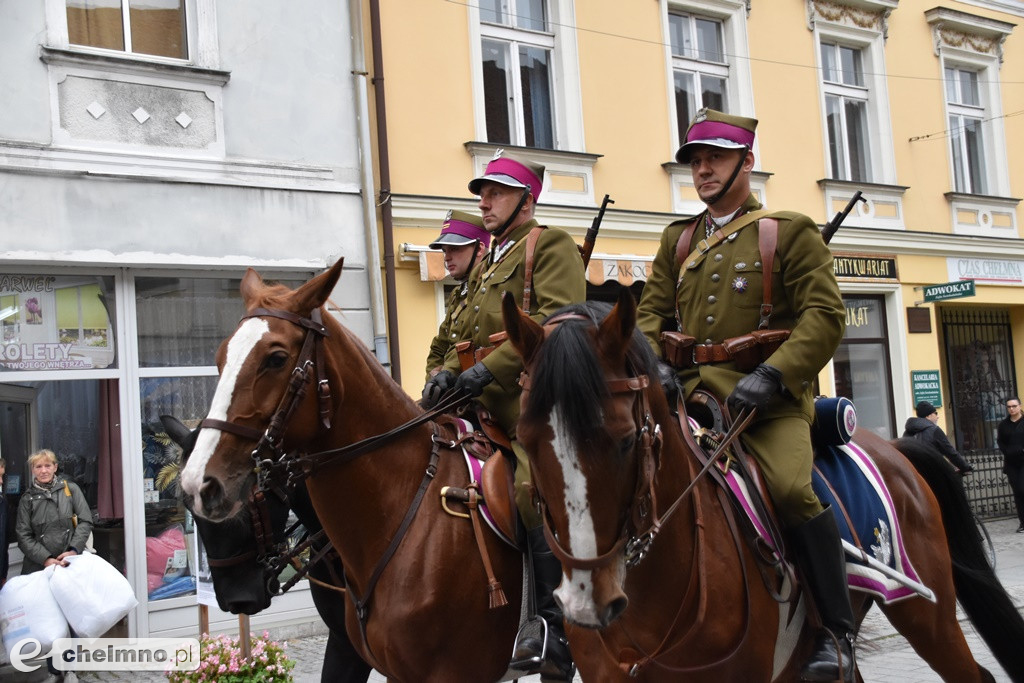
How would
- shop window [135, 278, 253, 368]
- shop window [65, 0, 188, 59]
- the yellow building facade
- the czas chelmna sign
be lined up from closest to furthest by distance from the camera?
shop window [65, 0, 188, 59] → shop window [135, 278, 253, 368] → the yellow building facade → the czas chelmna sign

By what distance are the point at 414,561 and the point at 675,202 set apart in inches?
341

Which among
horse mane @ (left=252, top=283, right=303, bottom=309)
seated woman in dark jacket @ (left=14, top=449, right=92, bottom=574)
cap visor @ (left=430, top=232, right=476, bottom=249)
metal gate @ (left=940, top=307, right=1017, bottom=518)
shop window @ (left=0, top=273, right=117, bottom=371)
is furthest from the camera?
metal gate @ (left=940, top=307, right=1017, bottom=518)

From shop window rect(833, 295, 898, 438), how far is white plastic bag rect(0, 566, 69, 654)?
1027 cm

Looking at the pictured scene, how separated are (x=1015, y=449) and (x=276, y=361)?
39.8 feet

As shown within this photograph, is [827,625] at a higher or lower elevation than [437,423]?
lower

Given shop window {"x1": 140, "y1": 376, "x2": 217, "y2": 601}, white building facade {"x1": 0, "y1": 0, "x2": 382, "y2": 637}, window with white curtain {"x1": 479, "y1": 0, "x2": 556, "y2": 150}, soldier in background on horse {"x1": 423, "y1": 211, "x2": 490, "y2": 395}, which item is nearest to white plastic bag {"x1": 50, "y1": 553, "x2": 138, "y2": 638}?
white building facade {"x1": 0, "y1": 0, "x2": 382, "y2": 637}

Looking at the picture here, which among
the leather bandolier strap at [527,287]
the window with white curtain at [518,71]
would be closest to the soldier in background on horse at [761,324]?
the leather bandolier strap at [527,287]

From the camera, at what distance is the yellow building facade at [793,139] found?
388 inches

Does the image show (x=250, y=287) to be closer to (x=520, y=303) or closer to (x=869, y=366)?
(x=520, y=303)

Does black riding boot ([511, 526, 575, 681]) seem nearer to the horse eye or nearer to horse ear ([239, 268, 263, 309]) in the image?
the horse eye

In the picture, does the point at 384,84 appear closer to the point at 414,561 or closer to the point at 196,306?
the point at 196,306

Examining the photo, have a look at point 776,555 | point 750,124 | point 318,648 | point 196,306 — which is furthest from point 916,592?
point 196,306

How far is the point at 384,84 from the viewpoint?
9516 millimetres

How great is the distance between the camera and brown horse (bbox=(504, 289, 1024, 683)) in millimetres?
2568
